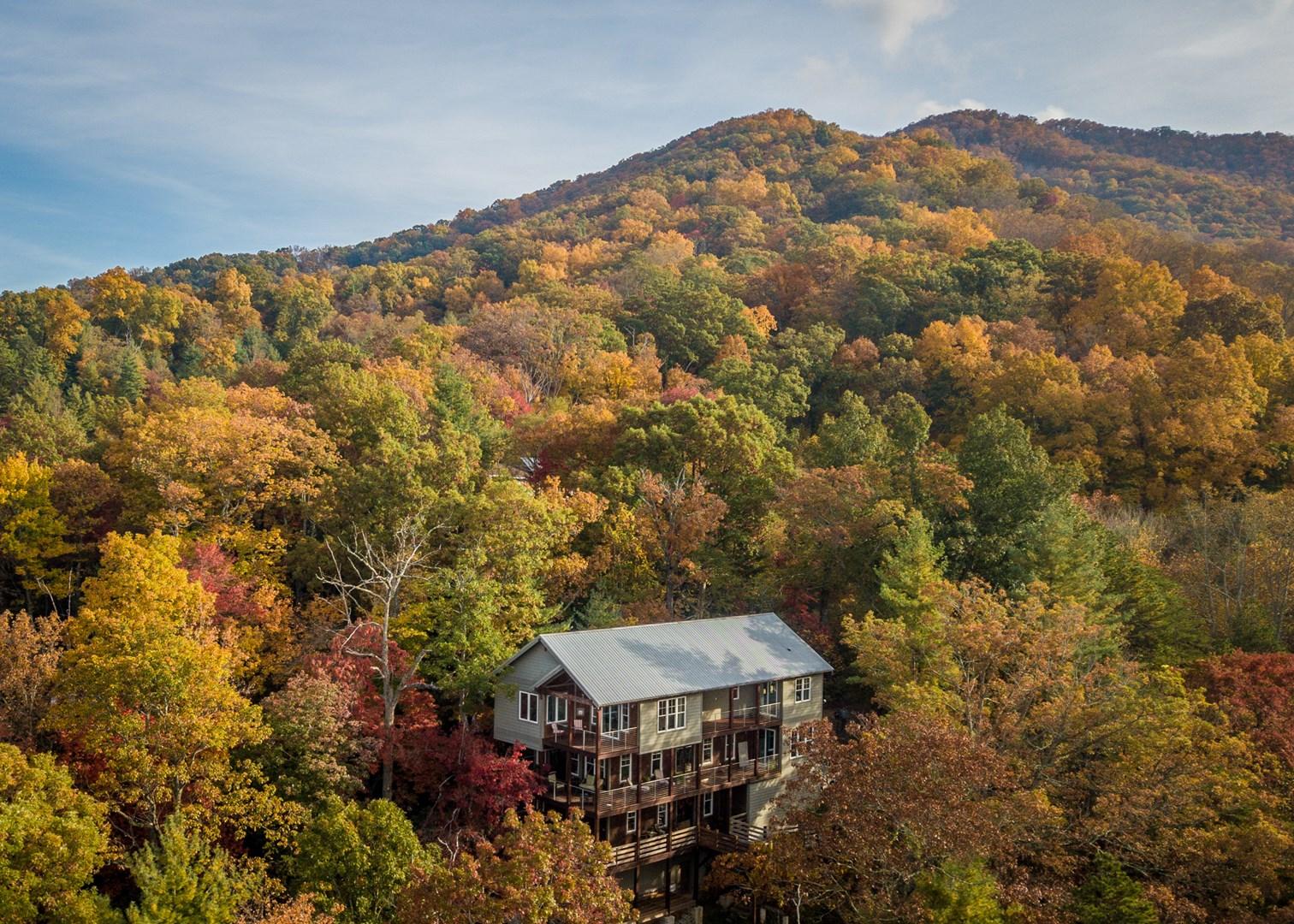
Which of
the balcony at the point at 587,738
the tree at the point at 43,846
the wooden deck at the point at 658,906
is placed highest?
the balcony at the point at 587,738

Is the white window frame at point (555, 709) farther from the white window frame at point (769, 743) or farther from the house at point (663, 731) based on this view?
the white window frame at point (769, 743)

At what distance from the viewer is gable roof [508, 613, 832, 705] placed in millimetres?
32312

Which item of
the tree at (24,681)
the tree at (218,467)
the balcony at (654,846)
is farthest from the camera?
the tree at (218,467)

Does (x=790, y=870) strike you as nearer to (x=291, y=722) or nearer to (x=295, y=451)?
(x=291, y=722)

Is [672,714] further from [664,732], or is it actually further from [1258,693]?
[1258,693]

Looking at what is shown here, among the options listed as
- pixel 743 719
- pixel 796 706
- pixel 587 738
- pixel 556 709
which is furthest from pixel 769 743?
pixel 556 709

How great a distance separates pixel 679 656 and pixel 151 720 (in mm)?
15970

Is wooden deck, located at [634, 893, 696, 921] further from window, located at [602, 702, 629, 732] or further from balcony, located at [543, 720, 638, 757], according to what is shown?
Answer: window, located at [602, 702, 629, 732]

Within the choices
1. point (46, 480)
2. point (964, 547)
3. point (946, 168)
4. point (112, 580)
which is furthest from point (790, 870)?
point (946, 168)

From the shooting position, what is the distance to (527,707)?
33.9 metres

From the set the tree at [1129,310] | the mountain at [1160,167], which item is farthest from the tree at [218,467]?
the mountain at [1160,167]

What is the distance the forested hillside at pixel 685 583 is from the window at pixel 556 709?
2072mm

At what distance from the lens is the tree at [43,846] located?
2519cm

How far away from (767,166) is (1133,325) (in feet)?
289
